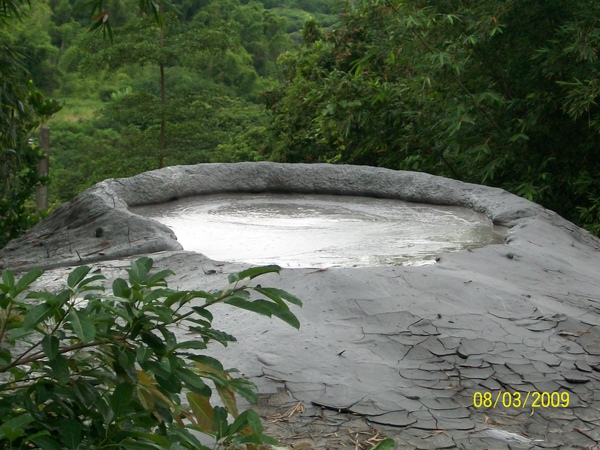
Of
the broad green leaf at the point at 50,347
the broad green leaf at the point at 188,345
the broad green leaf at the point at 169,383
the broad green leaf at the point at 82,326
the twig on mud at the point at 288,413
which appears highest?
the broad green leaf at the point at 82,326

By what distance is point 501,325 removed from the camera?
95.7 inches

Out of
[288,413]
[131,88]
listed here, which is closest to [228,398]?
[288,413]

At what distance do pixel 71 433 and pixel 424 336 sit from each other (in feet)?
4.50

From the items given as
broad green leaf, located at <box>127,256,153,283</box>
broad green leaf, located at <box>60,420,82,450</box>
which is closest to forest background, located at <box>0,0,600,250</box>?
broad green leaf, located at <box>127,256,153,283</box>

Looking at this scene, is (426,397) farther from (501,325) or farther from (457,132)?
(457,132)

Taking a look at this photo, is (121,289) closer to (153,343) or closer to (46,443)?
(153,343)

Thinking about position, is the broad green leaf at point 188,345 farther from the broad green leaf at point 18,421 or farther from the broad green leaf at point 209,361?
the broad green leaf at point 18,421

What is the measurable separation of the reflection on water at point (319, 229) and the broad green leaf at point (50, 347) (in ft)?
5.96

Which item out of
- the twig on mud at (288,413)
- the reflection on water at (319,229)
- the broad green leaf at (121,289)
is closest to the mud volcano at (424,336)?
the twig on mud at (288,413)

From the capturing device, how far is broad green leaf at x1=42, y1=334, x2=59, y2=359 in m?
1.13

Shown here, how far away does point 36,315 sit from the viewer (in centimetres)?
110

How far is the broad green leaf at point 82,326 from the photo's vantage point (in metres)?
1.09

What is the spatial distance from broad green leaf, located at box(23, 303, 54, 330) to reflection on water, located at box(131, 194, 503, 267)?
72.5 inches

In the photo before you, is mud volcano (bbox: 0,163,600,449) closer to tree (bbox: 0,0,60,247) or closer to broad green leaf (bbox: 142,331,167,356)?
tree (bbox: 0,0,60,247)
